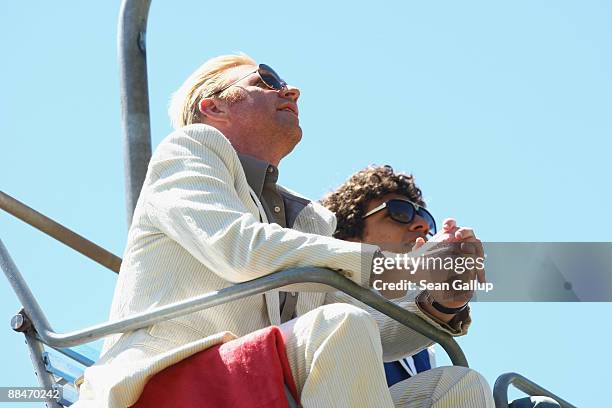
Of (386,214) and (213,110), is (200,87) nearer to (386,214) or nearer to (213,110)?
(213,110)

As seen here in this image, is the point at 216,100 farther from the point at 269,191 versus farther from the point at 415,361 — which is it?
the point at 415,361

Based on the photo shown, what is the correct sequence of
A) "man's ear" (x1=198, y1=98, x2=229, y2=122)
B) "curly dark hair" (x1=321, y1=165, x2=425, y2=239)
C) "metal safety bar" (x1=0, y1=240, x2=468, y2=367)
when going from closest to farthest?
"metal safety bar" (x1=0, y1=240, x2=468, y2=367), "man's ear" (x1=198, y1=98, x2=229, y2=122), "curly dark hair" (x1=321, y1=165, x2=425, y2=239)

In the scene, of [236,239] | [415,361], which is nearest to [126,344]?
[236,239]

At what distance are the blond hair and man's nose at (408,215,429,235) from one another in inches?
35.1

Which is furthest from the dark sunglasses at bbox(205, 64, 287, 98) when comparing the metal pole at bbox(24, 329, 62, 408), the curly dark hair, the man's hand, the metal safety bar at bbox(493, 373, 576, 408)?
the metal safety bar at bbox(493, 373, 576, 408)

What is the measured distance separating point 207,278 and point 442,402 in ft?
2.71

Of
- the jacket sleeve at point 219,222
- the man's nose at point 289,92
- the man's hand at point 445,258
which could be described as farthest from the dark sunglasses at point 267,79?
the man's hand at point 445,258

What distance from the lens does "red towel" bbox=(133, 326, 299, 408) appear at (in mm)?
4121

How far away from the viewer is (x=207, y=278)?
4773 millimetres

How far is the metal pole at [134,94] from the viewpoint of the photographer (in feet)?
18.3

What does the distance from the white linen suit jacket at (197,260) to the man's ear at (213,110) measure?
1.90ft

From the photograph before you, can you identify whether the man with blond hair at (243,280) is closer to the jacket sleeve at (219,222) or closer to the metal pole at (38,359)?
the jacket sleeve at (219,222)

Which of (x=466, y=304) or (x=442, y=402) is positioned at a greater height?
(x=466, y=304)

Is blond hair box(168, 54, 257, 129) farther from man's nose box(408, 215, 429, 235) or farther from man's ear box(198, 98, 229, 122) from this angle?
man's nose box(408, 215, 429, 235)
